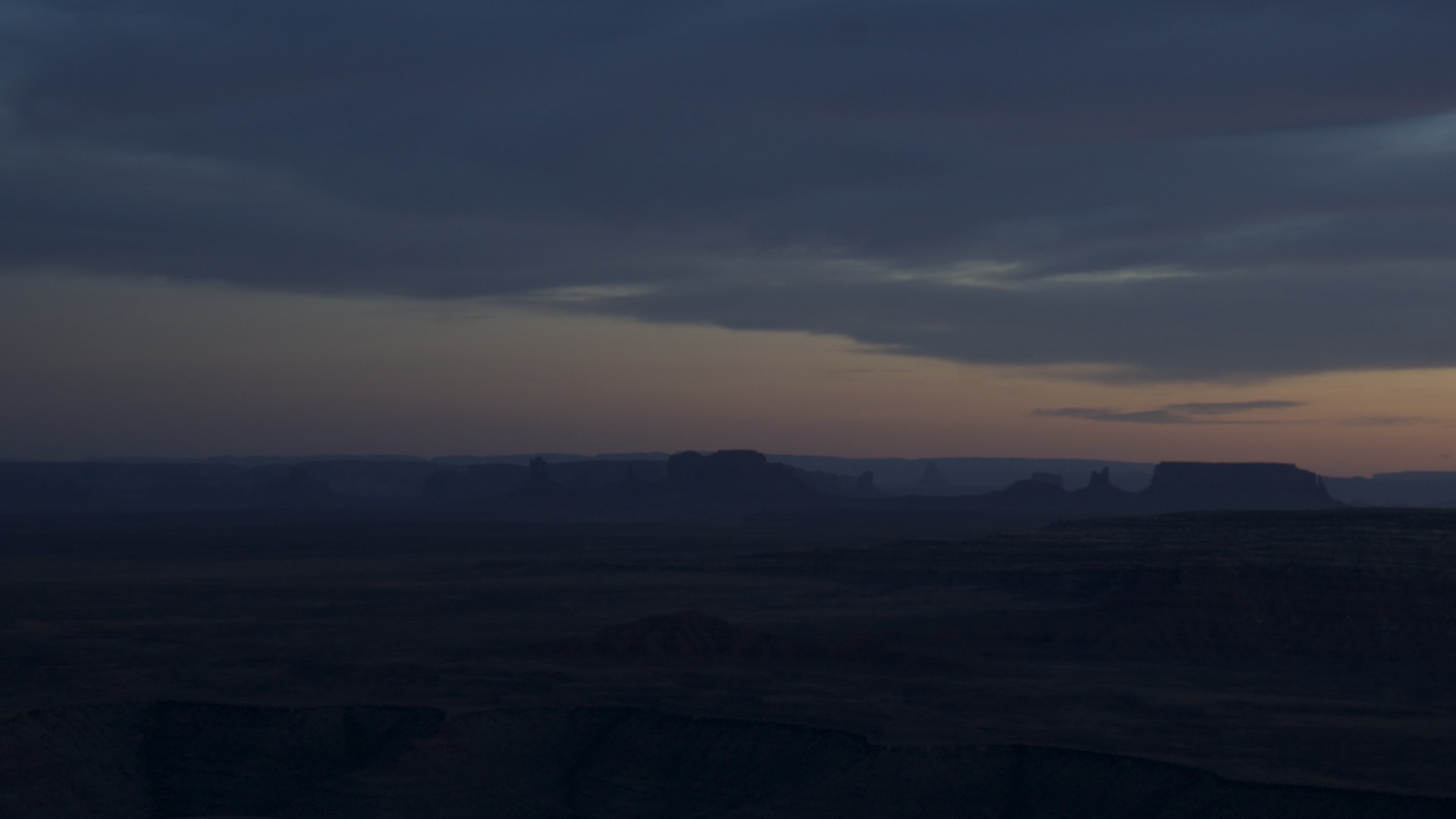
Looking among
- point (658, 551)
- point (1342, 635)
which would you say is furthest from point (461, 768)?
point (658, 551)

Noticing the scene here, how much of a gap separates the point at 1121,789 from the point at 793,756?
8921 millimetres

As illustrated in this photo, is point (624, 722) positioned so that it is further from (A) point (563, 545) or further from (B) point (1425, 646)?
(A) point (563, 545)

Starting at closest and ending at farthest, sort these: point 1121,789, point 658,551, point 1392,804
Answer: point 1392,804 → point 1121,789 → point 658,551

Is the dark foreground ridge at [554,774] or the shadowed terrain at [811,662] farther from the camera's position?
the shadowed terrain at [811,662]

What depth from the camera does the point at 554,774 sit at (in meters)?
40.0

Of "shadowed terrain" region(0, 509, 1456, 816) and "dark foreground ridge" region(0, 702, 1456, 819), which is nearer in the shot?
"dark foreground ridge" region(0, 702, 1456, 819)

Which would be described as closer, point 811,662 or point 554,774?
point 554,774

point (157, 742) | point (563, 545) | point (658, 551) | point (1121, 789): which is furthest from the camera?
point (563, 545)

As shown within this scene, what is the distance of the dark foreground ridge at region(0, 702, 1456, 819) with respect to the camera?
3516 centimetres

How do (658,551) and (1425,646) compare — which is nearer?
(1425,646)

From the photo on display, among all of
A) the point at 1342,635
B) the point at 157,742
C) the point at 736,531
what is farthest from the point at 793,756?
the point at 736,531

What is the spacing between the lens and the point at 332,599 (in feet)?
276

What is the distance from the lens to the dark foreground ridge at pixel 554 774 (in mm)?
35156

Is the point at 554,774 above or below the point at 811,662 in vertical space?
below
